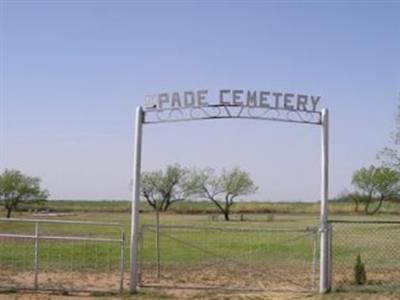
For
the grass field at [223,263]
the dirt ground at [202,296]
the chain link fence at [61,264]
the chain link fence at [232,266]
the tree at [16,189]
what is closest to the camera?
the dirt ground at [202,296]

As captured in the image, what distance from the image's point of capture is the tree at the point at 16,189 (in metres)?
66.9

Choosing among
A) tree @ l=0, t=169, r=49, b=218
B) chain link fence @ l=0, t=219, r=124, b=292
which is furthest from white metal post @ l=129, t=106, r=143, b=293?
tree @ l=0, t=169, r=49, b=218

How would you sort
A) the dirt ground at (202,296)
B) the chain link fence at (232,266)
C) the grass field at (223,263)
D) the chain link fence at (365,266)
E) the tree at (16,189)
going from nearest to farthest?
the dirt ground at (202,296) < the chain link fence at (365,266) < the chain link fence at (232,266) < the grass field at (223,263) < the tree at (16,189)

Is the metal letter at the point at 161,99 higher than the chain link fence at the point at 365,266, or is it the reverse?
the metal letter at the point at 161,99

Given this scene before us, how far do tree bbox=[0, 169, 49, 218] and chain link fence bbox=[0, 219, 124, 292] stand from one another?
42290 millimetres

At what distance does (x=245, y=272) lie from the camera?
60.2ft

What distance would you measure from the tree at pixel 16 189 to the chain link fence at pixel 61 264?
4229cm

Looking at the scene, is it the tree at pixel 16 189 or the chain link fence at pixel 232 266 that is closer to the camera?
the chain link fence at pixel 232 266

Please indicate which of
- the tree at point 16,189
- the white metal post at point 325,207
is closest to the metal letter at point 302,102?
the white metal post at point 325,207

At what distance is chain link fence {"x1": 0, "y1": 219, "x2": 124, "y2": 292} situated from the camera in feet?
47.9

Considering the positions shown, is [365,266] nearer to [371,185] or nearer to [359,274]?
[359,274]

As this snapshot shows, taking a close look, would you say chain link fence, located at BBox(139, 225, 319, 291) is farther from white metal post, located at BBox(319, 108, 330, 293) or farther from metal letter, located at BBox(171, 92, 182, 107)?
metal letter, located at BBox(171, 92, 182, 107)

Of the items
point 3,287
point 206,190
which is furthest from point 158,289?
point 206,190

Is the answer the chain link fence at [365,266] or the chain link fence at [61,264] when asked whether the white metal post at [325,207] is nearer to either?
the chain link fence at [365,266]
